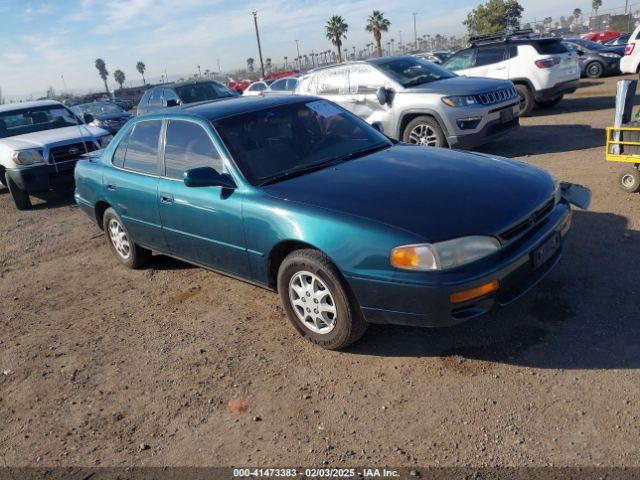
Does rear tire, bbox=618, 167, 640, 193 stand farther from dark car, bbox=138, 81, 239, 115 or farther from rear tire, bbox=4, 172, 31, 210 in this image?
rear tire, bbox=4, 172, 31, 210

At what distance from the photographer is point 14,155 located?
8.82 m

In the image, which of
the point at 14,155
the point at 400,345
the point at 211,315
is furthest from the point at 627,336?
the point at 14,155

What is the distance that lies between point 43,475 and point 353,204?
2306mm

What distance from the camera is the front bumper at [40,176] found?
28.8ft

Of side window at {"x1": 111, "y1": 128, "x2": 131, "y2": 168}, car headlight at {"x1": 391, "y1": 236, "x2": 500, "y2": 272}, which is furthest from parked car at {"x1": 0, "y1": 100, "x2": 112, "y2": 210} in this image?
car headlight at {"x1": 391, "y1": 236, "x2": 500, "y2": 272}

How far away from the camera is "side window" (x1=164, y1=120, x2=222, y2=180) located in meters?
4.08

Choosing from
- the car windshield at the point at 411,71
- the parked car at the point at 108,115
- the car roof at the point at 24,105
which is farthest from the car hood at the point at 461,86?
the parked car at the point at 108,115

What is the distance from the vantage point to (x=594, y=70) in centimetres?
1892

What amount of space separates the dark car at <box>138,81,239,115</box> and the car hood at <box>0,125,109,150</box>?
2.53 meters

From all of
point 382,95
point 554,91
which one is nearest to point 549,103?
point 554,91

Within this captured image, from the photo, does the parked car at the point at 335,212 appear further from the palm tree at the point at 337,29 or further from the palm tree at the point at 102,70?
the palm tree at the point at 102,70

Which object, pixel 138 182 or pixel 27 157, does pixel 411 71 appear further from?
pixel 27 157

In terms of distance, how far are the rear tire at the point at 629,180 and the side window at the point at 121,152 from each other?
5195 millimetres

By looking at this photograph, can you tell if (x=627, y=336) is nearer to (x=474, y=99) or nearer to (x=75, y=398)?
(x=75, y=398)
